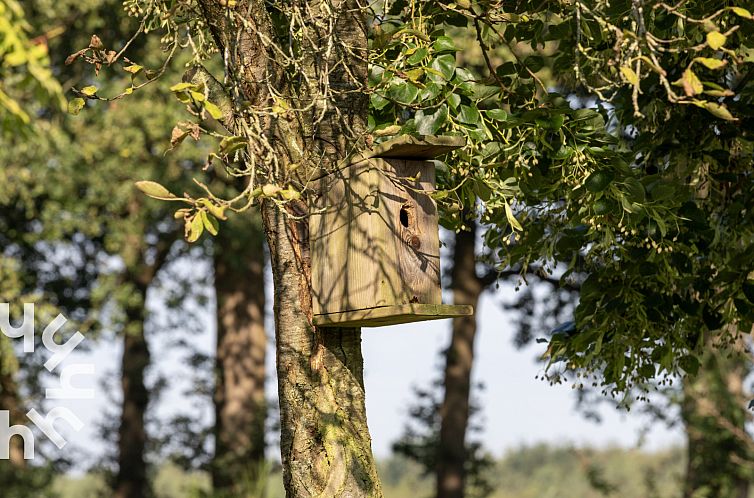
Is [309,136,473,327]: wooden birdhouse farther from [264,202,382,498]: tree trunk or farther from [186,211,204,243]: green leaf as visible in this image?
[186,211,204,243]: green leaf

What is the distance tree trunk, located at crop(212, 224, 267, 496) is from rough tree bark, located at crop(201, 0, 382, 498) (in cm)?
795

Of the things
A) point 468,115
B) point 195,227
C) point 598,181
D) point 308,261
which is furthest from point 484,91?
point 195,227

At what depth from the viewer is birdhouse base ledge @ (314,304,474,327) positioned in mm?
3568

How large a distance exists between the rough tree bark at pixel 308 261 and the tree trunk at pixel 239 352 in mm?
7950

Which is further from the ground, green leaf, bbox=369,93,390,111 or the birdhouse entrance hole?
green leaf, bbox=369,93,390,111

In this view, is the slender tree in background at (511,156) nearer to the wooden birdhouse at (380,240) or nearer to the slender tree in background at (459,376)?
the wooden birdhouse at (380,240)

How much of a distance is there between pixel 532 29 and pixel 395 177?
3.94 ft

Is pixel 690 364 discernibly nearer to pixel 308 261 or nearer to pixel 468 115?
pixel 468 115

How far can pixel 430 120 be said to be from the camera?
3.75m

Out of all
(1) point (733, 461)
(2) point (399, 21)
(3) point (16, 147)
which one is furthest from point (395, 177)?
(1) point (733, 461)

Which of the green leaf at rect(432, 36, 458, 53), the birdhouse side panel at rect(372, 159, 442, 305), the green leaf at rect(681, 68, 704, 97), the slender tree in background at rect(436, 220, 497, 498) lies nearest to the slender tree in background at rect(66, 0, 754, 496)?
the green leaf at rect(432, 36, 458, 53)

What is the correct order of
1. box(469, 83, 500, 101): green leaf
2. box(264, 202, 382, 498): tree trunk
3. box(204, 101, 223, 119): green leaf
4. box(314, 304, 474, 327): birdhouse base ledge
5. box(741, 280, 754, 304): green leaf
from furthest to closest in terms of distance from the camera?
box(741, 280, 754, 304): green leaf < box(469, 83, 500, 101): green leaf < box(264, 202, 382, 498): tree trunk < box(314, 304, 474, 327): birdhouse base ledge < box(204, 101, 223, 119): green leaf

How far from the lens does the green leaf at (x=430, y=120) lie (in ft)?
12.2

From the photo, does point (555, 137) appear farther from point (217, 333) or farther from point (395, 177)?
point (217, 333)
